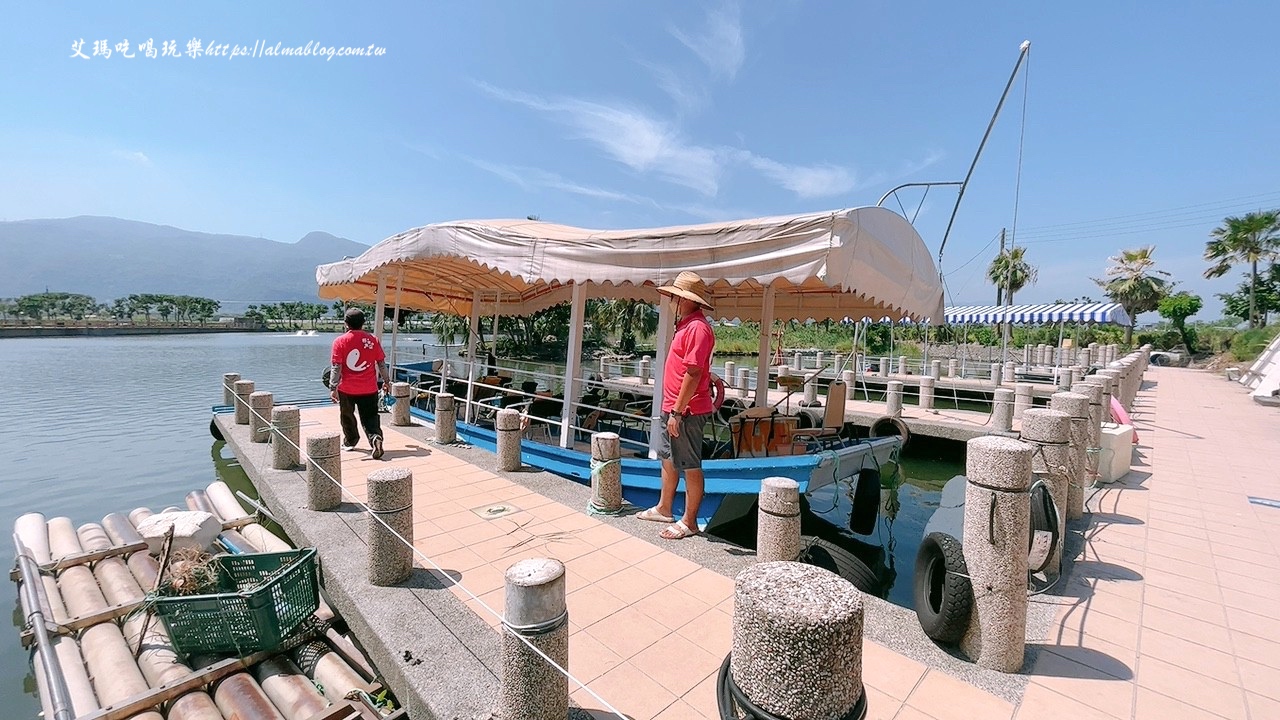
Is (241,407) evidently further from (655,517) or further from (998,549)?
(998,549)

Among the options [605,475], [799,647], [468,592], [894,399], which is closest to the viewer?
[799,647]

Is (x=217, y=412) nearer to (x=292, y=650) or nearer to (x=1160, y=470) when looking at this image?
(x=292, y=650)

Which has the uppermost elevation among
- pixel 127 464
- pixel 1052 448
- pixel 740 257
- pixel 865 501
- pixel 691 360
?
pixel 740 257

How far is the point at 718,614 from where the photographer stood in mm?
3732

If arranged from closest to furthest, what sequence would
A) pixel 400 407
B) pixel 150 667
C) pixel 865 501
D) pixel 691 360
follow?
pixel 150 667
pixel 691 360
pixel 865 501
pixel 400 407

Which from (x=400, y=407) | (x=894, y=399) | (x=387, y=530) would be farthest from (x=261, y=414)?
(x=894, y=399)

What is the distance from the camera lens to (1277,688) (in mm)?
3150

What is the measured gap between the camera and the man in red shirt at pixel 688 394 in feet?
14.8

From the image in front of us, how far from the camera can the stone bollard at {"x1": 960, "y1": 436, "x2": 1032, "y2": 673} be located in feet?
10.0

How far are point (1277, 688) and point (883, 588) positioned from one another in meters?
3.18

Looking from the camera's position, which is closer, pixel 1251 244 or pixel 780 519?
pixel 780 519

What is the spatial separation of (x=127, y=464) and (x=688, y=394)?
13210mm

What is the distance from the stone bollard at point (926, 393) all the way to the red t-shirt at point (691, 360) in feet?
41.5

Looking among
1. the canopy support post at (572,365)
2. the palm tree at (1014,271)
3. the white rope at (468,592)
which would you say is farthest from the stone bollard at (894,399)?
the palm tree at (1014,271)
